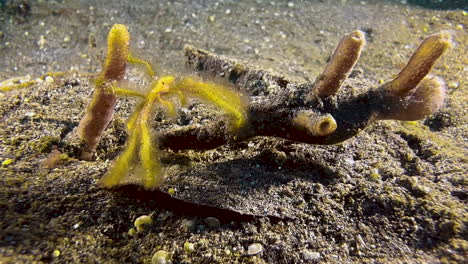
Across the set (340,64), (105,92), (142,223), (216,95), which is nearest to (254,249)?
(142,223)

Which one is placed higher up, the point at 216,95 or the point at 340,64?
the point at 340,64

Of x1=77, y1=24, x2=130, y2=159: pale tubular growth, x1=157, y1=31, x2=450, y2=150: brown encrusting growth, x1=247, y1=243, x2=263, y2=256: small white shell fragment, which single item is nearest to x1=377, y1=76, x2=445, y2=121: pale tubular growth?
x1=157, y1=31, x2=450, y2=150: brown encrusting growth

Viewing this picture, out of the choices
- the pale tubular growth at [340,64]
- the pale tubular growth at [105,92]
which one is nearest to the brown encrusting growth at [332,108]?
the pale tubular growth at [340,64]

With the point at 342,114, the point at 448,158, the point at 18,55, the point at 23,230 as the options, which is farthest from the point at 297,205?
the point at 18,55

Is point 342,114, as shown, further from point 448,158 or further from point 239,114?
point 448,158

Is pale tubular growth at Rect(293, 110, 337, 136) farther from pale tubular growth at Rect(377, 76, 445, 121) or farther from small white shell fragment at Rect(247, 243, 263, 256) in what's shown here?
small white shell fragment at Rect(247, 243, 263, 256)

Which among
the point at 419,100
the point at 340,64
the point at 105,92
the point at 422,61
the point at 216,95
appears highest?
the point at 422,61

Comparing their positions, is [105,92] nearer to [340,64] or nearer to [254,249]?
[254,249]
